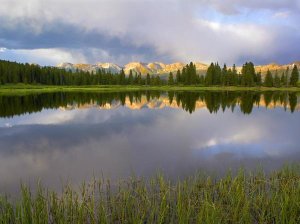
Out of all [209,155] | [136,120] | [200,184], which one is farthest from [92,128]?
[200,184]

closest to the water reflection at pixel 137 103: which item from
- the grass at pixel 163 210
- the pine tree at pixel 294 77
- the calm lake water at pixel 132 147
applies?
the calm lake water at pixel 132 147

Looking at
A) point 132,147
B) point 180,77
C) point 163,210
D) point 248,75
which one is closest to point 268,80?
point 248,75

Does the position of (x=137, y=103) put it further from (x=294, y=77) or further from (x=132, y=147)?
(x=294, y=77)

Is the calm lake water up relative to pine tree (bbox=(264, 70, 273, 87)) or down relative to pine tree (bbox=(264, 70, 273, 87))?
down

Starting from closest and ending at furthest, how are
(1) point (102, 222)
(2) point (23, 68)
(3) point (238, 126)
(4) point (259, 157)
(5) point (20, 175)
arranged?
1. (1) point (102, 222)
2. (5) point (20, 175)
3. (4) point (259, 157)
4. (3) point (238, 126)
5. (2) point (23, 68)

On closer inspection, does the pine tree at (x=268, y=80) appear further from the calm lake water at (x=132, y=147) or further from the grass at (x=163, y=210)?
the grass at (x=163, y=210)

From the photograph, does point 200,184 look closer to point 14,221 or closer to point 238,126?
point 14,221

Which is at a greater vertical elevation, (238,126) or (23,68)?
(23,68)

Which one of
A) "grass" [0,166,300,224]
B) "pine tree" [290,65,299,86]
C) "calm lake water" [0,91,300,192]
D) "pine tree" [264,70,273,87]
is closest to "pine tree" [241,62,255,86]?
"pine tree" [264,70,273,87]

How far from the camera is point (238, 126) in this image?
43.3 meters

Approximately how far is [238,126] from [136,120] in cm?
1479

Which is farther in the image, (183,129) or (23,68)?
(23,68)

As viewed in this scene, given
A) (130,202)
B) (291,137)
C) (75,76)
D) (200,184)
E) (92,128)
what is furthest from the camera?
(75,76)

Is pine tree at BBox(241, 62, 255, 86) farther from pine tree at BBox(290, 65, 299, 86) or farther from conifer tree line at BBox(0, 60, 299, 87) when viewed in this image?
pine tree at BBox(290, 65, 299, 86)
